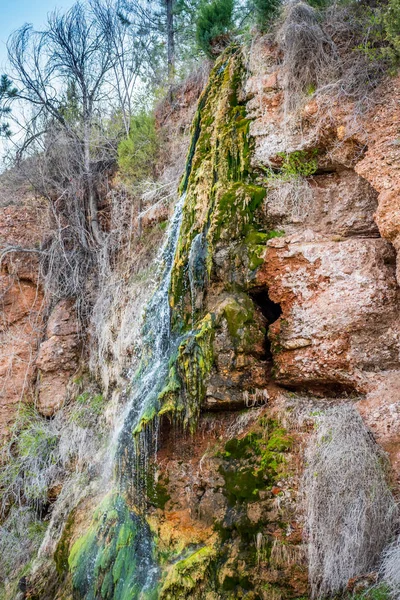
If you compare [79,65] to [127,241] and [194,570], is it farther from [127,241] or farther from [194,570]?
[194,570]

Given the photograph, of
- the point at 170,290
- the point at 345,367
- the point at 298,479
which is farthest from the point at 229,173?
the point at 298,479

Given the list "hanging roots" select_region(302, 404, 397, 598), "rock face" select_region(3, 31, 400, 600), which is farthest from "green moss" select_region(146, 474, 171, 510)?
"hanging roots" select_region(302, 404, 397, 598)

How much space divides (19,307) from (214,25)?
211 inches

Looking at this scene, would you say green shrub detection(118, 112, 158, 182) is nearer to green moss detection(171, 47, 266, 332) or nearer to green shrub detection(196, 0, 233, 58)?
green shrub detection(196, 0, 233, 58)

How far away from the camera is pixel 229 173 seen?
517 cm

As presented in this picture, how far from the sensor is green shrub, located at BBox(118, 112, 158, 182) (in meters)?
8.08

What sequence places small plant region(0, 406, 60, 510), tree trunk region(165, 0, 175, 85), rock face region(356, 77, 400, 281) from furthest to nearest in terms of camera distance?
1. tree trunk region(165, 0, 175, 85)
2. small plant region(0, 406, 60, 510)
3. rock face region(356, 77, 400, 281)

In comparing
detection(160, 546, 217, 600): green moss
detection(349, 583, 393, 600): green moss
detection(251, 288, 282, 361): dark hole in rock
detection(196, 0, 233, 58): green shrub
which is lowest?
detection(160, 546, 217, 600): green moss

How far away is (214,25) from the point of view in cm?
715

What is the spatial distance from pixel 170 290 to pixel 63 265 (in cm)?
354

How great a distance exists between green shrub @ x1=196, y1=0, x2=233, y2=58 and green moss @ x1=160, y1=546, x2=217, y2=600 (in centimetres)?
669

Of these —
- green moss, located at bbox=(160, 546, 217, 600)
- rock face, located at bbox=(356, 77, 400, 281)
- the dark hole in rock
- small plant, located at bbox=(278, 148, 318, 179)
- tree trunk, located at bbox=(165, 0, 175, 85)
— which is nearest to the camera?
green moss, located at bbox=(160, 546, 217, 600)

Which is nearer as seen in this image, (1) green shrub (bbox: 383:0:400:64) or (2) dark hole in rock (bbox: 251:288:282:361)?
(1) green shrub (bbox: 383:0:400:64)

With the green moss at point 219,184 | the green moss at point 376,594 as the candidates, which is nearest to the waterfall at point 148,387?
the green moss at point 219,184
